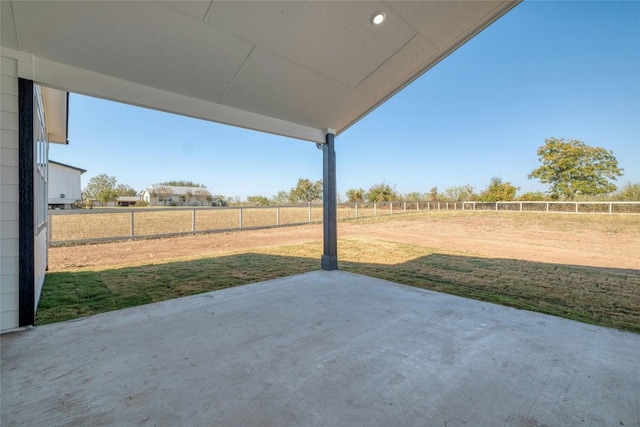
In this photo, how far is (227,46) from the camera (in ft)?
7.27

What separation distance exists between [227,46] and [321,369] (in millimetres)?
2638

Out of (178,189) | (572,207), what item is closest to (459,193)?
(572,207)

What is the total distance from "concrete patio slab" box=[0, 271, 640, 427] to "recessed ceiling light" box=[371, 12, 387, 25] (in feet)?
8.72

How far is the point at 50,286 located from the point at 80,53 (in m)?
3.15

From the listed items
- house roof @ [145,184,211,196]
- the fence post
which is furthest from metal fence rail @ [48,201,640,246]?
house roof @ [145,184,211,196]

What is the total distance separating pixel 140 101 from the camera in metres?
2.51

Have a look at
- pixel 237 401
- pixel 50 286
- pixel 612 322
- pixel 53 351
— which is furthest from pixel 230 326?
pixel 612 322

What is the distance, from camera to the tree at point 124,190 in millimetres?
26075

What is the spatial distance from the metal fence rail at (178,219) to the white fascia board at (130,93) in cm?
564

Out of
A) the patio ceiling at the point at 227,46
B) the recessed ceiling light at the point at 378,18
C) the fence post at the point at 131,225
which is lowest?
the fence post at the point at 131,225

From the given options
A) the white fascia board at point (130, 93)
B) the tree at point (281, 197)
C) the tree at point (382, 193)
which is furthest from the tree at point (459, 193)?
the white fascia board at point (130, 93)

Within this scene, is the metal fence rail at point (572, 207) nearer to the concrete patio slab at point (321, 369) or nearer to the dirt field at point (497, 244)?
the dirt field at point (497, 244)

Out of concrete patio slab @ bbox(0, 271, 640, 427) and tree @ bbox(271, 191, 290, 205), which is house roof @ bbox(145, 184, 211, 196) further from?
concrete patio slab @ bbox(0, 271, 640, 427)

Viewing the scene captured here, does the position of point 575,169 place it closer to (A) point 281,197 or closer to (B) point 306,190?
(B) point 306,190
